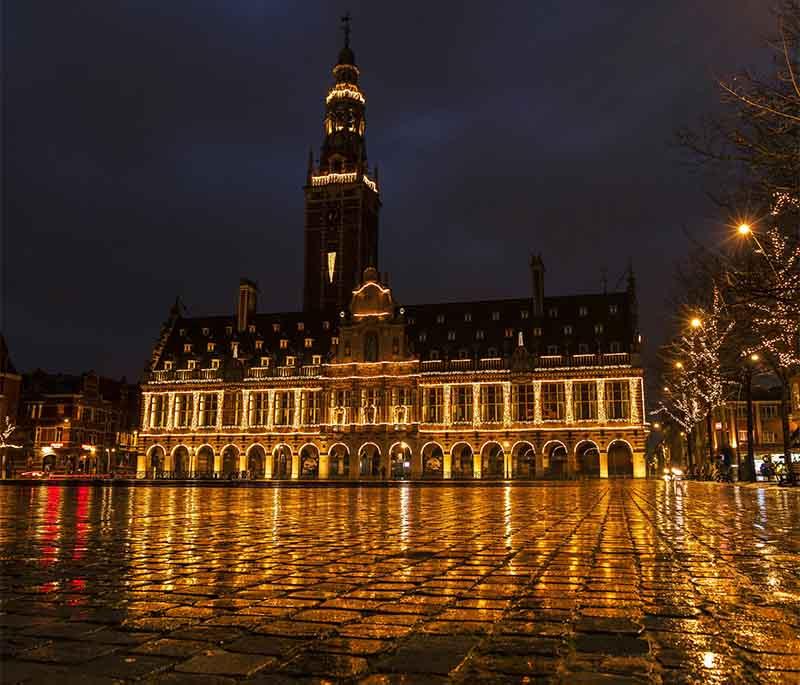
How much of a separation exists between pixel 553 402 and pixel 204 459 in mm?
34776

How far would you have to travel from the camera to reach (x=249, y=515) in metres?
14.9

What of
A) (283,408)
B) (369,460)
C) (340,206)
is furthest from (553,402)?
(340,206)

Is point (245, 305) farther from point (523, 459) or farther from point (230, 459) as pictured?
point (523, 459)

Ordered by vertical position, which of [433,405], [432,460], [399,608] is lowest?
[399,608]

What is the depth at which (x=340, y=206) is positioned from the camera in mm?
87812

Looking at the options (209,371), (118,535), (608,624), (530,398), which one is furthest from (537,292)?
(608,624)

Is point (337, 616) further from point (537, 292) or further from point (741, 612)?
point (537, 292)

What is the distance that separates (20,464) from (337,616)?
9493 cm

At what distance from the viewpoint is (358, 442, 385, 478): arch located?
220 ft

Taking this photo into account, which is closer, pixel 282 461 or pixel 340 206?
pixel 282 461

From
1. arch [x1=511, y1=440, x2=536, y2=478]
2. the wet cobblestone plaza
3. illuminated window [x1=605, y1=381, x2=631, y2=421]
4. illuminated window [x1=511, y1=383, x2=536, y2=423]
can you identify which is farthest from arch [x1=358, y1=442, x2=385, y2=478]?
the wet cobblestone plaza

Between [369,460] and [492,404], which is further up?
[492,404]

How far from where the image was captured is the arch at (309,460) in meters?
70.3

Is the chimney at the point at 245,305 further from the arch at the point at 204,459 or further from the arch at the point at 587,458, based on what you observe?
the arch at the point at 587,458
